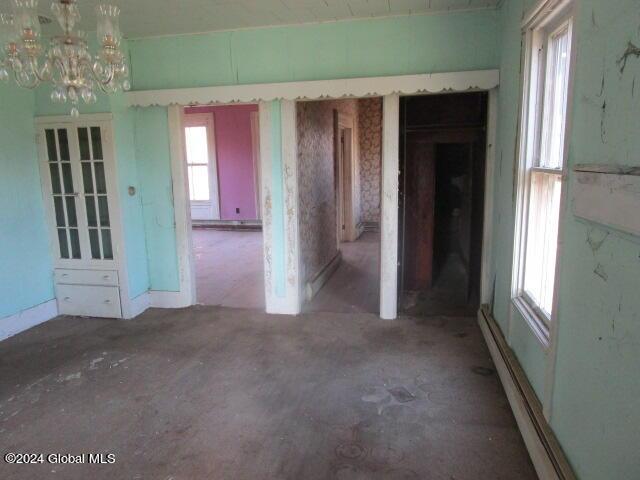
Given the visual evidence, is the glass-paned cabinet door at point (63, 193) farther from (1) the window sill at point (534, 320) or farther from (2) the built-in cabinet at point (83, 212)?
(1) the window sill at point (534, 320)

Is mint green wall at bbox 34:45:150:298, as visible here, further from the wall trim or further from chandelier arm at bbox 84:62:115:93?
chandelier arm at bbox 84:62:115:93

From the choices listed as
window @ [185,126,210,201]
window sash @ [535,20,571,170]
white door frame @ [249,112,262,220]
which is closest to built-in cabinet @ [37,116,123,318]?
window sash @ [535,20,571,170]

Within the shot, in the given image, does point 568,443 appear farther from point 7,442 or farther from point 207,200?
point 207,200

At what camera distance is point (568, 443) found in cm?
178

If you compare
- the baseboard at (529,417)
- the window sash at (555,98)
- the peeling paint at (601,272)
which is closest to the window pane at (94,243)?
the baseboard at (529,417)

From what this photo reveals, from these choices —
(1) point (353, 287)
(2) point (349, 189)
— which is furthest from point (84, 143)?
(2) point (349, 189)

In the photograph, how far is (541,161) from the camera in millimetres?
2559

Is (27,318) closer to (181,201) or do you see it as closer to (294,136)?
(181,201)

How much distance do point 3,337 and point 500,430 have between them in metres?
3.84

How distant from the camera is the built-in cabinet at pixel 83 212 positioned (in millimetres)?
4004

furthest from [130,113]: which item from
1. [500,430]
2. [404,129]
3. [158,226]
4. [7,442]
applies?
[500,430]

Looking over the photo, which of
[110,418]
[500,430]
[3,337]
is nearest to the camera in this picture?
[500,430]

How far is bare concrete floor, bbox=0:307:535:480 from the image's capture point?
2.19m

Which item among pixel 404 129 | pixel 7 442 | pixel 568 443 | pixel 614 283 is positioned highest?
A: pixel 404 129
